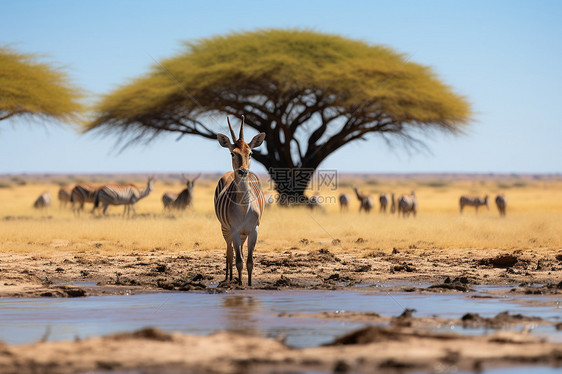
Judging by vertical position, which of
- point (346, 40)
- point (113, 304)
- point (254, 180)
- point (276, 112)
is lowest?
point (113, 304)

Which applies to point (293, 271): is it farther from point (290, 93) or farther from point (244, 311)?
point (290, 93)

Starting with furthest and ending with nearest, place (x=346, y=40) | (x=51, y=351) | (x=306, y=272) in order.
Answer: (x=346, y=40), (x=306, y=272), (x=51, y=351)

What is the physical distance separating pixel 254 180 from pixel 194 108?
1854cm

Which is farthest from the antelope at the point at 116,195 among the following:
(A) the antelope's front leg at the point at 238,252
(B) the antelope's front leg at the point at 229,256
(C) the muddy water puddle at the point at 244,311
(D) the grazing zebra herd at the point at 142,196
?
(C) the muddy water puddle at the point at 244,311

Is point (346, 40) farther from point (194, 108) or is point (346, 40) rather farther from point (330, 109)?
point (194, 108)

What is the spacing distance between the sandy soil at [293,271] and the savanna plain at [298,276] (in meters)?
0.03

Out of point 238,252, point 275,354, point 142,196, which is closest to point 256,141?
point 238,252

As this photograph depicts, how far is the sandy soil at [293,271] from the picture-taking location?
11258mm

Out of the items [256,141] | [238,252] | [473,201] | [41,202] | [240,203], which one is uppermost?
[256,141]

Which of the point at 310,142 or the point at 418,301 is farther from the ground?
the point at 310,142

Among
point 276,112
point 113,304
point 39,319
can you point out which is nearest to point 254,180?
point 113,304

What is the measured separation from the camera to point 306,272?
519 inches

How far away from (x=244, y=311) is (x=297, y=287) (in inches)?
102

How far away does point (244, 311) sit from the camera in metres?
8.88
